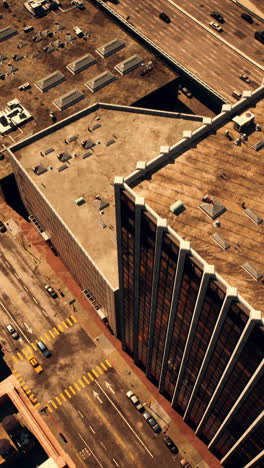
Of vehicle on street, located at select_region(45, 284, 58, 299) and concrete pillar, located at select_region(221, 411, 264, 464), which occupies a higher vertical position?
vehicle on street, located at select_region(45, 284, 58, 299)

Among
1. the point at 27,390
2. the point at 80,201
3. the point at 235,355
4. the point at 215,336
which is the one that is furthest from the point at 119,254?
the point at 27,390

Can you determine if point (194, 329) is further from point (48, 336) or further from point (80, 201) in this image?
point (48, 336)

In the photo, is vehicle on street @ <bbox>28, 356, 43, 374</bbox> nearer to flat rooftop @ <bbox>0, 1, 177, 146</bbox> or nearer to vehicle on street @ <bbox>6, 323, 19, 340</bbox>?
vehicle on street @ <bbox>6, 323, 19, 340</bbox>

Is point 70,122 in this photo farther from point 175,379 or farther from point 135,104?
point 175,379

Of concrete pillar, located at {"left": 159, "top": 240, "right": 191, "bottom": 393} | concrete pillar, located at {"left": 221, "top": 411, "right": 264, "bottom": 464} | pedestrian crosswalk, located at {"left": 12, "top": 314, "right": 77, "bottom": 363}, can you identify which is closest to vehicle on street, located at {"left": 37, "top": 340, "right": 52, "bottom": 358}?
pedestrian crosswalk, located at {"left": 12, "top": 314, "right": 77, "bottom": 363}

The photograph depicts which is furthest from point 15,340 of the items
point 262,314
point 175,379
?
point 262,314

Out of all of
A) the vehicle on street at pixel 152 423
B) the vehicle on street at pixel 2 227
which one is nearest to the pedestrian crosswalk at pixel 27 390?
the vehicle on street at pixel 152 423
